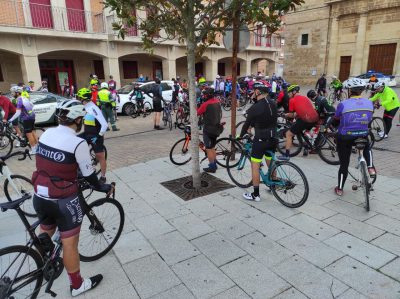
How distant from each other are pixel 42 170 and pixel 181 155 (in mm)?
4284

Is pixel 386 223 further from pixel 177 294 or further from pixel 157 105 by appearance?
pixel 157 105

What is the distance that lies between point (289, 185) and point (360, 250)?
132cm

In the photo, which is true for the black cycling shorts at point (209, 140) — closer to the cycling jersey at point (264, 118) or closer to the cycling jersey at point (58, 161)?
the cycling jersey at point (264, 118)

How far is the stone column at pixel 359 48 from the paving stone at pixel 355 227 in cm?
2803

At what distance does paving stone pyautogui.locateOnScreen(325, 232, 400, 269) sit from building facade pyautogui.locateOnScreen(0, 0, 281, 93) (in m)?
12.0

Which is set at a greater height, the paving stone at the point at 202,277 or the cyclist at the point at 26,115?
the cyclist at the point at 26,115

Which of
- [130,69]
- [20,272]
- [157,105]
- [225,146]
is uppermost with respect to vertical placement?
[130,69]

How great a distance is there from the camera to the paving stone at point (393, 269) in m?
2.92

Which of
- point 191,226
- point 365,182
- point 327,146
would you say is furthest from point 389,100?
point 191,226

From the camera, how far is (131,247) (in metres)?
3.54

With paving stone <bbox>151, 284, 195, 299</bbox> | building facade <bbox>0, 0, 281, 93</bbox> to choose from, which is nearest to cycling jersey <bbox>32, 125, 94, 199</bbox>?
paving stone <bbox>151, 284, 195, 299</bbox>

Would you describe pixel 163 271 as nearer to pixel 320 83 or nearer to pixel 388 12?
pixel 320 83

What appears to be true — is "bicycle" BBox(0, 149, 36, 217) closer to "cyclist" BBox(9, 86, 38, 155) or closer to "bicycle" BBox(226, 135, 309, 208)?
"cyclist" BBox(9, 86, 38, 155)

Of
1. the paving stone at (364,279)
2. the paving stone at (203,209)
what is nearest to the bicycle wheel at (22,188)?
the paving stone at (203,209)
